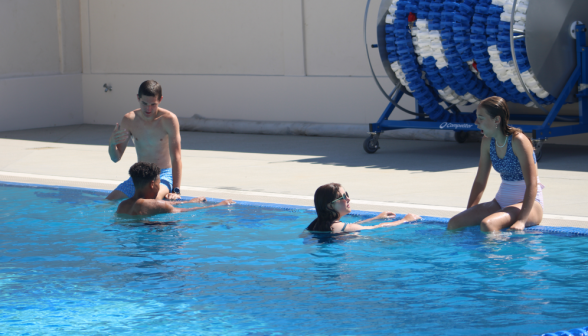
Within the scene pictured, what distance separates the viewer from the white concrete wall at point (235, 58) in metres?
15.1

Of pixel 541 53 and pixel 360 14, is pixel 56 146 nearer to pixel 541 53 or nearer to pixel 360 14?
pixel 360 14

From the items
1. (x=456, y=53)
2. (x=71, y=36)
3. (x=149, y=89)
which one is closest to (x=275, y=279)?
(x=149, y=89)

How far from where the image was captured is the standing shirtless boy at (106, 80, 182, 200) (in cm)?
770

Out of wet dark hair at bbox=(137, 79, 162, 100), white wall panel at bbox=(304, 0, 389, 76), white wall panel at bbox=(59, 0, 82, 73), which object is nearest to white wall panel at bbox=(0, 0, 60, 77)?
white wall panel at bbox=(59, 0, 82, 73)

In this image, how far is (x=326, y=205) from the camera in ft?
20.5

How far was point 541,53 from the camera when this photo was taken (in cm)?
1057

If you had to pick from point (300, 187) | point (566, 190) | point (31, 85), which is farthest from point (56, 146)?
point (566, 190)

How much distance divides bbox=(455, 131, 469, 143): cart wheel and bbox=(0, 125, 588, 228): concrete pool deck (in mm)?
206

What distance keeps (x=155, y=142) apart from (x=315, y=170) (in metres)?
2.86

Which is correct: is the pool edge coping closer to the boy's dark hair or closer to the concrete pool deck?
the concrete pool deck

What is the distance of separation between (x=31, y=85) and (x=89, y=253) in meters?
12.9

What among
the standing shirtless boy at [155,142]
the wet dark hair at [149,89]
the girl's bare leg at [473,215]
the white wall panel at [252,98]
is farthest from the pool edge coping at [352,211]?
the white wall panel at [252,98]

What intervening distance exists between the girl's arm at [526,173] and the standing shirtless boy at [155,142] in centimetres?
317

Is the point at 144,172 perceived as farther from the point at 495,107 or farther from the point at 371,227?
the point at 495,107
